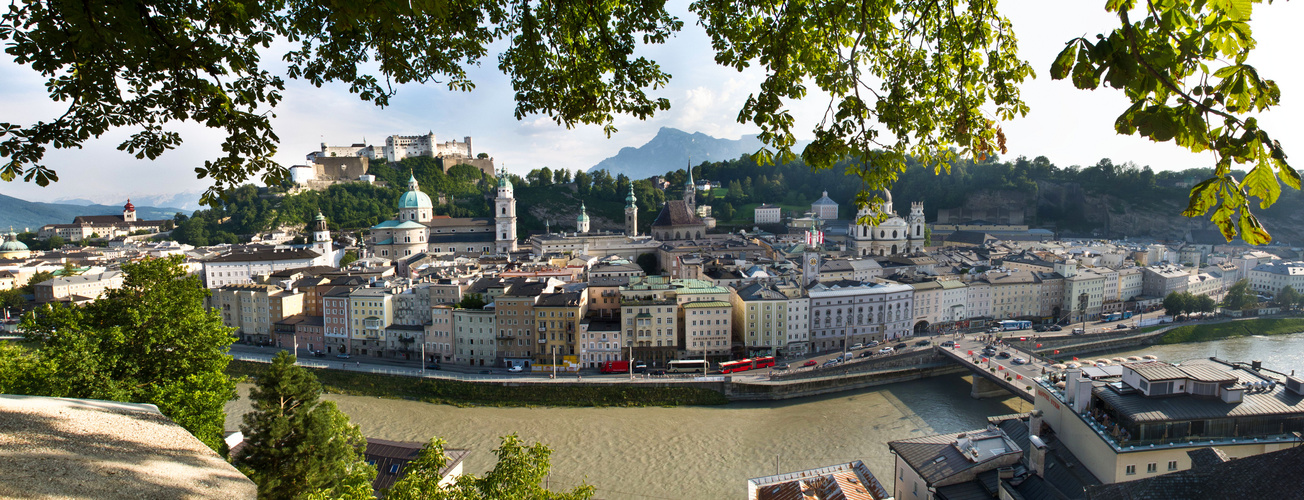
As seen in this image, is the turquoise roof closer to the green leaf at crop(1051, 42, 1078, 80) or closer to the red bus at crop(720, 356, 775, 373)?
the red bus at crop(720, 356, 775, 373)

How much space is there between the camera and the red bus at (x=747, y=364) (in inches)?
747

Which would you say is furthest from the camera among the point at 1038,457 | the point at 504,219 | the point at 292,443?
the point at 504,219

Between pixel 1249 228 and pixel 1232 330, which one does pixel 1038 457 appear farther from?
pixel 1232 330

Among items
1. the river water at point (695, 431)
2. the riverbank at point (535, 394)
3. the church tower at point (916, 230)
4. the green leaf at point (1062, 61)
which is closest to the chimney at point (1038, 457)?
the river water at point (695, 431)

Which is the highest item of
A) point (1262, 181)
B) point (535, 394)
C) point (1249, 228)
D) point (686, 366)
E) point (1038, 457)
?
point (1262, 181)

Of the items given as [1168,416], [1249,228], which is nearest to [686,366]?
[1168,416]

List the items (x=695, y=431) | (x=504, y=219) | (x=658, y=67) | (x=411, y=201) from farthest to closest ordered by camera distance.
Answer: (x=411, y=201), (x=504, y=219), (x=695, y=431), (x=658, y=67)

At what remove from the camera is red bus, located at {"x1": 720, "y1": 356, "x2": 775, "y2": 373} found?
62.2 feet

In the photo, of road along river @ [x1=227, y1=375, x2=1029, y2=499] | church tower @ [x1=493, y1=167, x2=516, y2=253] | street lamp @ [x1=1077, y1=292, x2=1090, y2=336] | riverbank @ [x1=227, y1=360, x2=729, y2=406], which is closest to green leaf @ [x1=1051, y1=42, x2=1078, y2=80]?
road along river @ [x1=227, y1=375, x2=1029, y2=499]

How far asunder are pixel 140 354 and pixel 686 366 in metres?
14.9

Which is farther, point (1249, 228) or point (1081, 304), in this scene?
point (1081, 304)

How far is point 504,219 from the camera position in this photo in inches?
1549

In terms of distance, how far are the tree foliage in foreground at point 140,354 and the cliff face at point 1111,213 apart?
191ft

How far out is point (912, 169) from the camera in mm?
60500
